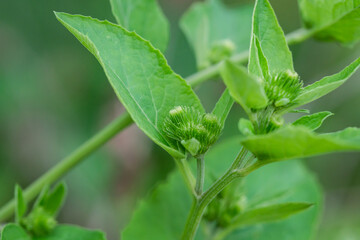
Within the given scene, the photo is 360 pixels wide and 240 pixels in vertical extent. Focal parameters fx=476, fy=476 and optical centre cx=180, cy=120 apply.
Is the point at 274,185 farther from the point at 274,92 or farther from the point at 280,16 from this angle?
the point at 280,16

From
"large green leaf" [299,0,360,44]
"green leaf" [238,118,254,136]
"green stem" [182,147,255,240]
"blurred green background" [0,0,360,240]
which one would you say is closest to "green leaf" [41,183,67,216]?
"green stem" [182,147,255,240]

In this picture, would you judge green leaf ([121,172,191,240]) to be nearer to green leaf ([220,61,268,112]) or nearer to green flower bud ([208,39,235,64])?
green flower bud ([208,39,235,64])

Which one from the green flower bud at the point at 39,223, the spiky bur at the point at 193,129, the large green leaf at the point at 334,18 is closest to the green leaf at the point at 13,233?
the green flower bud at the point at 39,223

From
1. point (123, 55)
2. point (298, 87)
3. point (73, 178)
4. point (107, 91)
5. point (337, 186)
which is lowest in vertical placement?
point (337, 186)

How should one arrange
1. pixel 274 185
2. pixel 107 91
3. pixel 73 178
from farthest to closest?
pixel 107 91, pixel 73 178, pixel 274 185

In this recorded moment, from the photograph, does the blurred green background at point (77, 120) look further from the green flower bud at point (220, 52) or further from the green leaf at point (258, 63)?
the green leaf at point (258, 63)

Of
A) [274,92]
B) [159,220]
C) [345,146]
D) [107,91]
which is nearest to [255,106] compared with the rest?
[274,92]
